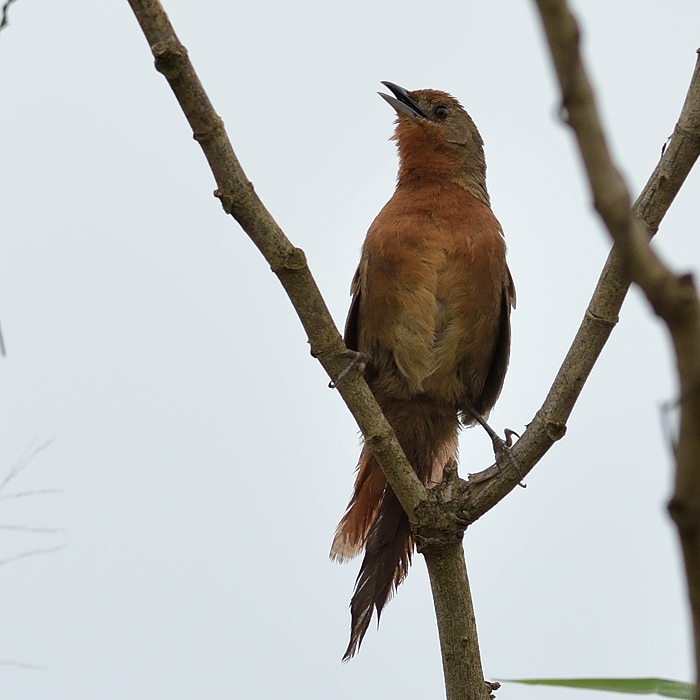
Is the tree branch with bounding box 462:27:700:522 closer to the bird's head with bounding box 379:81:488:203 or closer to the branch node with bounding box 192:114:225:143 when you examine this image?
the branch node with bounding box 192:114:225:143

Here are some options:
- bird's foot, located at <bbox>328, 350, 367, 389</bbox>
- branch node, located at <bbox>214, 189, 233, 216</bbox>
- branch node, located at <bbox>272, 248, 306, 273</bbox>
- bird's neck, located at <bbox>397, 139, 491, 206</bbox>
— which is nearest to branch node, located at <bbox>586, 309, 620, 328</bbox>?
bird's foot, located at <bbox>328, 350, 367, 389</bbox>

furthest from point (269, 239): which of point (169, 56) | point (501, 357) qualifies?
point (501, 357)

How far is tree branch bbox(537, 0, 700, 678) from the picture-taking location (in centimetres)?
77

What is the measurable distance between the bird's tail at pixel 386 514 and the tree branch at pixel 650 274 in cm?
337

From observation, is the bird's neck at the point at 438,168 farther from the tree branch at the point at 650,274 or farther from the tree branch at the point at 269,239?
the tree branch at the point at 650,274

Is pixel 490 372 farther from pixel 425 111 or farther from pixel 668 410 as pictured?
pixel 668 410

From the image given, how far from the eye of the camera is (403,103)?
5.43 meters

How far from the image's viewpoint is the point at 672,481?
802mm

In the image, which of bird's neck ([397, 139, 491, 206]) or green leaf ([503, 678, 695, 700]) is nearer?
green leaf ([503, 678, 695, 700])

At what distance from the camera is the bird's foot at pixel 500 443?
3434 millimetres

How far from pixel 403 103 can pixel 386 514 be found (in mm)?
2283

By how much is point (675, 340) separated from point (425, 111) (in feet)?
15.8

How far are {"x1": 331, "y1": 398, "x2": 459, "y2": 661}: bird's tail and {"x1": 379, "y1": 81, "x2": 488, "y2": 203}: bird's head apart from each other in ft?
3.93

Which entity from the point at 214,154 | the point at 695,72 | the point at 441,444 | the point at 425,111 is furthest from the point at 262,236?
the point at 425,111
